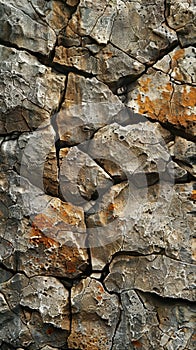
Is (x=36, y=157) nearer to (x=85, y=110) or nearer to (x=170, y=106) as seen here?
(x=85, y=110)

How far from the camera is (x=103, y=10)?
249 centimetres

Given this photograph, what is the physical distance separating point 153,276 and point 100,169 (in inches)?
21.8

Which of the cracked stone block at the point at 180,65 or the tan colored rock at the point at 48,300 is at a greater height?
the cracked stone block at the point at 180,65

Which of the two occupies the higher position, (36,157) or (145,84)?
(145,84)

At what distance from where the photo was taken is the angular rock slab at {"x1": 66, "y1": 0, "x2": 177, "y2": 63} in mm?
2475

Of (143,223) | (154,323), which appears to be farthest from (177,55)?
(154,323)

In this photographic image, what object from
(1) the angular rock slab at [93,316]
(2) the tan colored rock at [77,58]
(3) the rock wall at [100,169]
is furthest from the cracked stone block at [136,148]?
(1) the angular rock slab at [93,316]

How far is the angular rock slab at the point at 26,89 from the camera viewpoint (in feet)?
8.14

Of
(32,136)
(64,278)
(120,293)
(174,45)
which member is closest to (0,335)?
(64,278)

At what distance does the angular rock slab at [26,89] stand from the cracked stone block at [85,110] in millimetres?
80

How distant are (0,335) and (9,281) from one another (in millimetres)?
267

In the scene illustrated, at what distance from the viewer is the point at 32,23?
98.5 inches

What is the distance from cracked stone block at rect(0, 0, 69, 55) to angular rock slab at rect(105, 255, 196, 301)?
106 cm

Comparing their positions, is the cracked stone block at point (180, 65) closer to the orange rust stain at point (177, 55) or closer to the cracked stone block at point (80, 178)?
the orange rust stain at point (177, 55)
